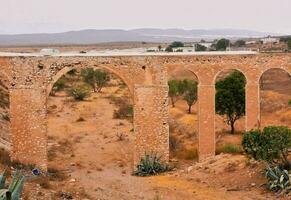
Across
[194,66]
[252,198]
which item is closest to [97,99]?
[194,66]

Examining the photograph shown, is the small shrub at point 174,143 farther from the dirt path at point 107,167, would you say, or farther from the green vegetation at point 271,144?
the green vegetation at point 271,144

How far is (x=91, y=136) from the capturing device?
82.2ft

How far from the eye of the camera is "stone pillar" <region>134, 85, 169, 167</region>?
58.7 feet

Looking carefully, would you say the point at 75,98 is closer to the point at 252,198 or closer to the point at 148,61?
the point at 148,61

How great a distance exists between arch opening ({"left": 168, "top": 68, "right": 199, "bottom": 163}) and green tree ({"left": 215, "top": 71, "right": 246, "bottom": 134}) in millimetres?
1628

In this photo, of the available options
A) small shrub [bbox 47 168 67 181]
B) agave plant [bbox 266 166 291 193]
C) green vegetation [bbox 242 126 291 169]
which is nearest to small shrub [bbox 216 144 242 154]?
green vegetation [bbox 242 126 291 169]

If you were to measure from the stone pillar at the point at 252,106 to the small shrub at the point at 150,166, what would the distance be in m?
3.56

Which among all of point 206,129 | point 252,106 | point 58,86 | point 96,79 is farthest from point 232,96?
point 58,86

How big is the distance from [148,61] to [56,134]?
359 inches

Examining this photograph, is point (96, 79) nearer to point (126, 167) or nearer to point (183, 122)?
point (183, 122)

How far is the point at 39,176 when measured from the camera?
1630cm

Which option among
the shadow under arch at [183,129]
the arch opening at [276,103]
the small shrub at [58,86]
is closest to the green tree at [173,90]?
the shadow under arch at [183,129]

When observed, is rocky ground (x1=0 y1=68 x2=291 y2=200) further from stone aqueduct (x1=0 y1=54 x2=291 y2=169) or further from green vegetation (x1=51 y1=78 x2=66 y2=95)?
green vegetation (x1=51 y1=78 x2=66 y2=95)

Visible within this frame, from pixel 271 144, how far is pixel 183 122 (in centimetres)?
1354
